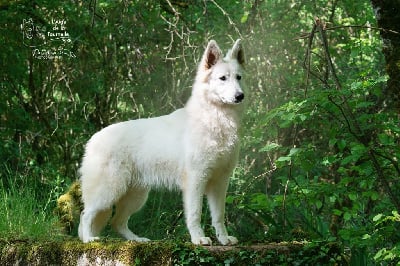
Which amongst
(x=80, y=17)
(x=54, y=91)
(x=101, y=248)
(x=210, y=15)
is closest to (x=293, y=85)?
(x=210, y=15)

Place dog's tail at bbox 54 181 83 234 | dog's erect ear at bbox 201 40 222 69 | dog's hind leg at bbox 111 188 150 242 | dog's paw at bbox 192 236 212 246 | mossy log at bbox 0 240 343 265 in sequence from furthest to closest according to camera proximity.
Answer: dog's tail at bbox 54 181 83 234, dog's hind leg at bbox 111 188 150 242, dog's erect ear at bbox 201 40 222 69, dog's paw at bbox 192 236 212 246, mossy log at bbox 0 240 343 265

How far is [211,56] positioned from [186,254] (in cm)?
160

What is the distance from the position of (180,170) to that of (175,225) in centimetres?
283

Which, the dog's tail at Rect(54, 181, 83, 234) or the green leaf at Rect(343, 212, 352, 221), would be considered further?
the dog's tail at Rect(54, 181, 83, 234)

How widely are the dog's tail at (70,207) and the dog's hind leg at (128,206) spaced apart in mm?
1327

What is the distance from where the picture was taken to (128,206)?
5574mm

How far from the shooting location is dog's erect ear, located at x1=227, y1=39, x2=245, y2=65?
5.01 meters

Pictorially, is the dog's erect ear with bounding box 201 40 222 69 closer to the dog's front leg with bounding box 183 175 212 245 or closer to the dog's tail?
the dog's front leg with bounding box 183 175 212 245

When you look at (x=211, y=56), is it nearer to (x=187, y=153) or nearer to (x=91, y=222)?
(x=187, y=153)

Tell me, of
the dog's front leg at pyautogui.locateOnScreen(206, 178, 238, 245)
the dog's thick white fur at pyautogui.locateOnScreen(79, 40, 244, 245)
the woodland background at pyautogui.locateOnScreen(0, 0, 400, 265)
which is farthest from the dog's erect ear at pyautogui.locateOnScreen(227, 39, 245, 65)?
the woodland background at pyautogui.locateOnScreen(0, 0, 400, 265)

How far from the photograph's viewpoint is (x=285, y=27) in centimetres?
870

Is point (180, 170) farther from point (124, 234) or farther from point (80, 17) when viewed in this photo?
point (80, 17)
